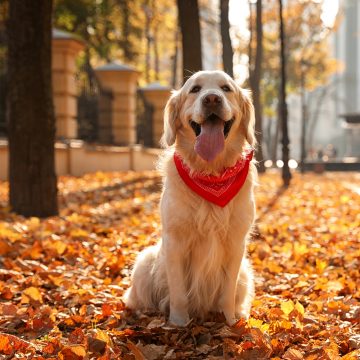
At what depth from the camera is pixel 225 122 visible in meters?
3.95

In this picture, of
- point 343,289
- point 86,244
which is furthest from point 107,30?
point 343,289

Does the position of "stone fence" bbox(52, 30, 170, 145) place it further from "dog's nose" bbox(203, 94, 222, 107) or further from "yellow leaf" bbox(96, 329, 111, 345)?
"yellow leaf" bbox(96, 329, 111, 345)

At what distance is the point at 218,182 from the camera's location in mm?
3938

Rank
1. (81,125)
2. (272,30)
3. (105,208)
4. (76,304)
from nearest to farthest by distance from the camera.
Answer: (76,304) < (105,208) < (81,125) < (272,30)

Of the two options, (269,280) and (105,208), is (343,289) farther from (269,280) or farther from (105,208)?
(105,208)

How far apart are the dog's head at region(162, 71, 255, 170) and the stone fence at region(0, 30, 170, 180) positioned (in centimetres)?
970

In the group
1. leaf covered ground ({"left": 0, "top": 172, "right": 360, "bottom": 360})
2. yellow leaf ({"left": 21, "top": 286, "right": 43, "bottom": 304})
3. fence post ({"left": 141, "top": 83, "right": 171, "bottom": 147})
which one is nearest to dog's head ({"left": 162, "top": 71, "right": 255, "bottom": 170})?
leaf covered ground ({"left": 0, "top": 172, "right": 360, "bottom": 360})

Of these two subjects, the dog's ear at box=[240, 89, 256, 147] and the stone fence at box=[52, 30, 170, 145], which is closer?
the dog's ear at box=[240, 89, 256, 147]

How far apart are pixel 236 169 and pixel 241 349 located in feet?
3.95

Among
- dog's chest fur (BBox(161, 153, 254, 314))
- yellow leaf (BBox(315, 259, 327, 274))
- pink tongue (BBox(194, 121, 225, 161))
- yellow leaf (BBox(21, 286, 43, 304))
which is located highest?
pink tongue (BBox(194, 121, 225, 161))

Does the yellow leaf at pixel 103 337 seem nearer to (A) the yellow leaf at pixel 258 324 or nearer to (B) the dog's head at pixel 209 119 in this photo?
(A) the yellow leaf at pixel 258 324

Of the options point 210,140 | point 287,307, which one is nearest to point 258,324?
point 287,307

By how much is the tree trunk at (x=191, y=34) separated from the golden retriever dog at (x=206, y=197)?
7973 mm

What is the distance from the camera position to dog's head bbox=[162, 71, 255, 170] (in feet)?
12.5
